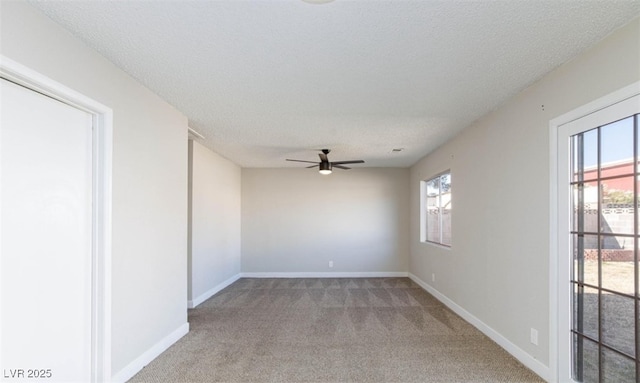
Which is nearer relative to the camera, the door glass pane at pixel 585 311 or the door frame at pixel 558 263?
the door glass pane at pixel 585 311

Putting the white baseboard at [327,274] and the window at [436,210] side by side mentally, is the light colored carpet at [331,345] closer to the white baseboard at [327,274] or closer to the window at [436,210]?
the window at [436,210]

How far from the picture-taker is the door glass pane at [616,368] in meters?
2.04

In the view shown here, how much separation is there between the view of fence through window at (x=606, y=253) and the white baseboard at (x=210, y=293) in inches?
175

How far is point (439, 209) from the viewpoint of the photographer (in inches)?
229

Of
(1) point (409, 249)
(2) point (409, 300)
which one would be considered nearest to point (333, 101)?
(2) point (409, 300)

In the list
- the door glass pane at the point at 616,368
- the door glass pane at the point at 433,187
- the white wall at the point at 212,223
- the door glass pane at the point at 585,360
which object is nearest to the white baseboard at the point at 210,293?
the white wall at the point at 212,223

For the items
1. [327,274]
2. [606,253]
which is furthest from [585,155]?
[327,274]

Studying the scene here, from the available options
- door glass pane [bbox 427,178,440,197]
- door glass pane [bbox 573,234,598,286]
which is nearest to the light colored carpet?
door glass pane [bbox 573,234,598,286]

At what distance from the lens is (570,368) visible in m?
2.47

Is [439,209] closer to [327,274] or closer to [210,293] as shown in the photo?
Result: [327,274]

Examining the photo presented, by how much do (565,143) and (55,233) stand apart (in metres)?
3.54

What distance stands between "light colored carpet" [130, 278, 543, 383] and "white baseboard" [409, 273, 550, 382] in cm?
6

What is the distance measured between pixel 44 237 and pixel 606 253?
3524mm

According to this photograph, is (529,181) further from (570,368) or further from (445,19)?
(445,19)
